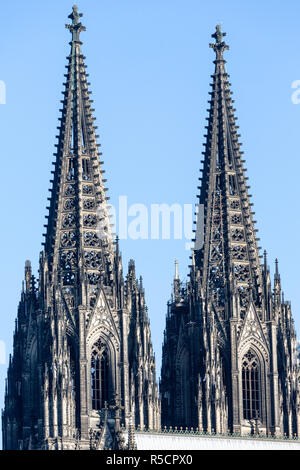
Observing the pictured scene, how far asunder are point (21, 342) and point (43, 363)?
10.9 feet

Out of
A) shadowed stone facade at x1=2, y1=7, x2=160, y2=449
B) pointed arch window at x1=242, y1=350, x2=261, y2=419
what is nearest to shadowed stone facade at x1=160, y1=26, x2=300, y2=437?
pointed arch window at x1=242, y1=350, x2=261, y2=419

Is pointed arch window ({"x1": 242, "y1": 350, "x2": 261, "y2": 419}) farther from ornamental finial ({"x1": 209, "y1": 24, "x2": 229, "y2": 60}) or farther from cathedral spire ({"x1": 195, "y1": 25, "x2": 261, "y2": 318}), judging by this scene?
ornamental finial ({"x1": 209, "y1": 24, "x2": 229, "y2": 60})

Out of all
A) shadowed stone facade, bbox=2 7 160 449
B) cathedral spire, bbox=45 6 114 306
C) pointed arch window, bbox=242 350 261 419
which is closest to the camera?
shadowed stone facade, bbox=2 7 160 449

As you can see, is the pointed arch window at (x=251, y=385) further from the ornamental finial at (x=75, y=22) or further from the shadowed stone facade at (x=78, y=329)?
the ornamental finial at (x=75, y=22)

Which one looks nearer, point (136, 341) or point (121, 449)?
point (121, 449)

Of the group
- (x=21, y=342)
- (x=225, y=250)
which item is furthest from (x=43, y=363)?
(x=225, y=250)

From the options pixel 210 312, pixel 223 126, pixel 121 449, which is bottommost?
pixel 121 449

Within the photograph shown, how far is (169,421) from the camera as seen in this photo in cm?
15100

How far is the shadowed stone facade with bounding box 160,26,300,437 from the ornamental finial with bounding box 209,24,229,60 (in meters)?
2.32

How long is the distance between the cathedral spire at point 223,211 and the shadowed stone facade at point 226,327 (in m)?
0.06

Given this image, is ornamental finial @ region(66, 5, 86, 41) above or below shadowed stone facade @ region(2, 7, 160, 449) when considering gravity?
above

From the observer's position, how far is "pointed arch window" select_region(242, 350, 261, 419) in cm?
15075

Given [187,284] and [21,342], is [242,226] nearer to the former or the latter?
[187,284]

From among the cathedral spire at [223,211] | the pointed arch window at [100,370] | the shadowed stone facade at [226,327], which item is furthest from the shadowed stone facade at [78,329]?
the cathedral spire at [223,211]
